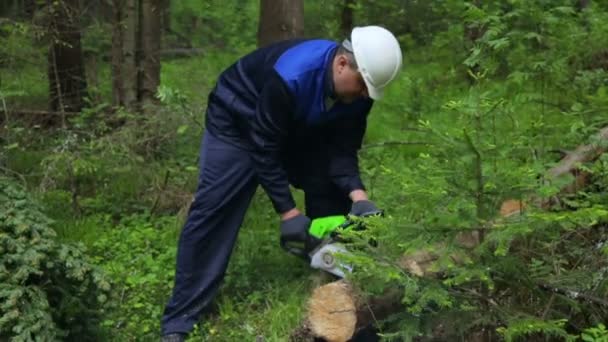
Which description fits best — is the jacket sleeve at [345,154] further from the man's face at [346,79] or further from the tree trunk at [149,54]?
the tree trunk at [149,54]

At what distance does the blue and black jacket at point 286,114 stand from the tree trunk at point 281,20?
1844mm

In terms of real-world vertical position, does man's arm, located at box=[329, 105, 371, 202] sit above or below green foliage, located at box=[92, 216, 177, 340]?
above

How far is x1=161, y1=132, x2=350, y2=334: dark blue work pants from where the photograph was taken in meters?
4.13

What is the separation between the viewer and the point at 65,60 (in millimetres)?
7414

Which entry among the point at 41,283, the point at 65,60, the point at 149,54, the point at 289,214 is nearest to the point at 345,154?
the point at 289,214

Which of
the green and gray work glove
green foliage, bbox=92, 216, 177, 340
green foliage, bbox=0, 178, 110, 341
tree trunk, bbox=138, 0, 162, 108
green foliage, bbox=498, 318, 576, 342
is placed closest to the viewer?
green foliage, bbox=498, 318, 576, 342

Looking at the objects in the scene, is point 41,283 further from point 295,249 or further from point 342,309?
point 342,309

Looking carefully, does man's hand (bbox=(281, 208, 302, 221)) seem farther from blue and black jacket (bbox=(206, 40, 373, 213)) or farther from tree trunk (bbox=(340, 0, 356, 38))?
tree trunk (bbox=(340, 0, 356, 38))

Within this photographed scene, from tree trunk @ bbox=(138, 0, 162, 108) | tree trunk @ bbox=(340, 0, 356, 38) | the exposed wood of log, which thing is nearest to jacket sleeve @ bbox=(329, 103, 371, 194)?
the exposed wood of log

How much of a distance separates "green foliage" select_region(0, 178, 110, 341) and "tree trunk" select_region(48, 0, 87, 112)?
2.34 m

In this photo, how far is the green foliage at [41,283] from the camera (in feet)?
11.0

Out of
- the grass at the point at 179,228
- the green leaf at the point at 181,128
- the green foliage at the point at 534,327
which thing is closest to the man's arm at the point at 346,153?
the grass at the point at 179,228

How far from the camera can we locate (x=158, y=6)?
7.07m

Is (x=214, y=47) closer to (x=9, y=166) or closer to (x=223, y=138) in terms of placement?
(x=9, y=166)
